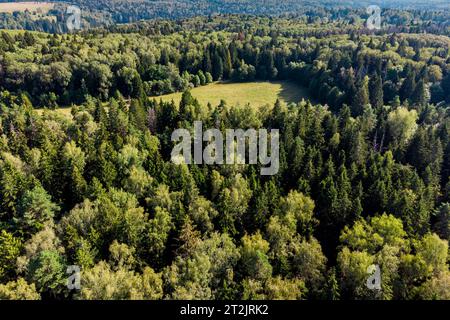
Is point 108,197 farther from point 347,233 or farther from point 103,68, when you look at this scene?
point 103,68

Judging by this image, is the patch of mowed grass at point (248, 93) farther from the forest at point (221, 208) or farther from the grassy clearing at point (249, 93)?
the forest at point (221, 208)

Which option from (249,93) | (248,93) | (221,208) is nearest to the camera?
(221,208)

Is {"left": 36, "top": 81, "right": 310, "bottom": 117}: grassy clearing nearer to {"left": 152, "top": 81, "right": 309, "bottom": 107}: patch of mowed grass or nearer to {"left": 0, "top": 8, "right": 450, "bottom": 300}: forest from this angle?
{"left": 152, "top": 81, "right": 309, "bottom": 107}: patch of mowed grass

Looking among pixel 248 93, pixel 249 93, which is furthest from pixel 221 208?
pixel 249 93

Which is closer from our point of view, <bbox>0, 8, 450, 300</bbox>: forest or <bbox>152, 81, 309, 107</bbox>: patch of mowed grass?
<bbox>0, 8, 450, 300</bbox>: forest

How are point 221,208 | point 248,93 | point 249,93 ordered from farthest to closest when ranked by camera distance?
1. point 249,93
2. point 248,93
3. point 221,208

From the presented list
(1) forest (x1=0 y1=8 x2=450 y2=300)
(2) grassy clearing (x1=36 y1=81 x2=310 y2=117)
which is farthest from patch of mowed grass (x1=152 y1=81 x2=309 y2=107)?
(1) forest (x1=0 y1=8 x2=450 y2=300)

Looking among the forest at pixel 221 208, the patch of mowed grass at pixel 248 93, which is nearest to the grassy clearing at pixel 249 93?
the patch of mowed grass at pixel 248 93

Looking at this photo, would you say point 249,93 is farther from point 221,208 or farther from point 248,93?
point 221,208
